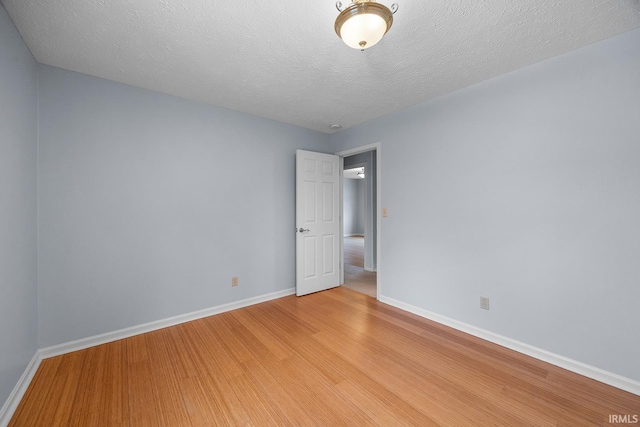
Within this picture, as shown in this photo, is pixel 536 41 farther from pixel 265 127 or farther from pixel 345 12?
pixel 265 127

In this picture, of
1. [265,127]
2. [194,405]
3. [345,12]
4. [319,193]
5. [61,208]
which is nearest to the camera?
[345,12]

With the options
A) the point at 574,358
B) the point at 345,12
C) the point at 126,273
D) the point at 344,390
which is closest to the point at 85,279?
the point at 126,273

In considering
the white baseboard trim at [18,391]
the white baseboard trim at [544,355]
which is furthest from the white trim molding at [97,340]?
the white baseboard trim at [544,355]

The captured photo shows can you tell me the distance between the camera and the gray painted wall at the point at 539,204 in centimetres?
174

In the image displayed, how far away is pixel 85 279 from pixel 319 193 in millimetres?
2782

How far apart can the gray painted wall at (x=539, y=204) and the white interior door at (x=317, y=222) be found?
1278mm

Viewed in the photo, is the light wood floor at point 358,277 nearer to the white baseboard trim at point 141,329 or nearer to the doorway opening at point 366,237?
the doorway opening at point 366,237

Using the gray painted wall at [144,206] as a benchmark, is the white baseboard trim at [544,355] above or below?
below

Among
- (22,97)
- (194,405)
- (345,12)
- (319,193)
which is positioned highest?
(345,12)

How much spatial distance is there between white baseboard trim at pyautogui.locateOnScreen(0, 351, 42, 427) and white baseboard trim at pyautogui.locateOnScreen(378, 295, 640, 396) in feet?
11.0

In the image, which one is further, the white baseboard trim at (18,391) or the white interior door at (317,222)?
the white interior door at (317,222)

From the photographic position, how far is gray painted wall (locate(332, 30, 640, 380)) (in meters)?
1.74

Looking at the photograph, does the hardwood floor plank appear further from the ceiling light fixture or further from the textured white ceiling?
the ceiling light fixture

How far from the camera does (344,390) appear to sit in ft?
5.58
